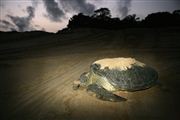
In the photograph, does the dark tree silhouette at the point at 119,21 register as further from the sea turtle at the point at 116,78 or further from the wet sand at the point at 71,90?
the sea turtle at the point at 116,78

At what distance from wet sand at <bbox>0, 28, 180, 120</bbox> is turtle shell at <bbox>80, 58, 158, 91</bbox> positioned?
0.70ft

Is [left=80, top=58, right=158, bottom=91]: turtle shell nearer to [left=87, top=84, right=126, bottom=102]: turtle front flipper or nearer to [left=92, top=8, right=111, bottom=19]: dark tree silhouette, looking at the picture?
[left=87, top=84, right=126, bottom=102]: turtle front flipper

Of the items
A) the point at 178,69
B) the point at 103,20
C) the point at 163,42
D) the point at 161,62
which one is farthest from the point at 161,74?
the point at 103,20

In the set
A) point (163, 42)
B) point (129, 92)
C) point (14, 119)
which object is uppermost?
point (163, 42)

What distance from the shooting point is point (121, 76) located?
4277 mm

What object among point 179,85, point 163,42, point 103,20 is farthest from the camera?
point 103,20

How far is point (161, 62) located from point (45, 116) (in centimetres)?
429

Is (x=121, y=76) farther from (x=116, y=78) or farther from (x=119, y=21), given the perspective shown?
(x=119, y=21)

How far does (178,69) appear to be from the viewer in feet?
19.2

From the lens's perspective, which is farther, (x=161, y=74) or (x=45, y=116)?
(x=161, y=74)

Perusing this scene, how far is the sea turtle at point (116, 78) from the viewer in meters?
4.20

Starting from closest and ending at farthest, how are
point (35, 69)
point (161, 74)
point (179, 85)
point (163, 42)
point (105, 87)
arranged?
point (105, 87)
point (179, 85)
point (161, 74)
point (35, 69)
point (163, 42)

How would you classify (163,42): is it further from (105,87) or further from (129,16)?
(129,16)

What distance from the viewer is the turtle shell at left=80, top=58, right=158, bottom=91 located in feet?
13.9
